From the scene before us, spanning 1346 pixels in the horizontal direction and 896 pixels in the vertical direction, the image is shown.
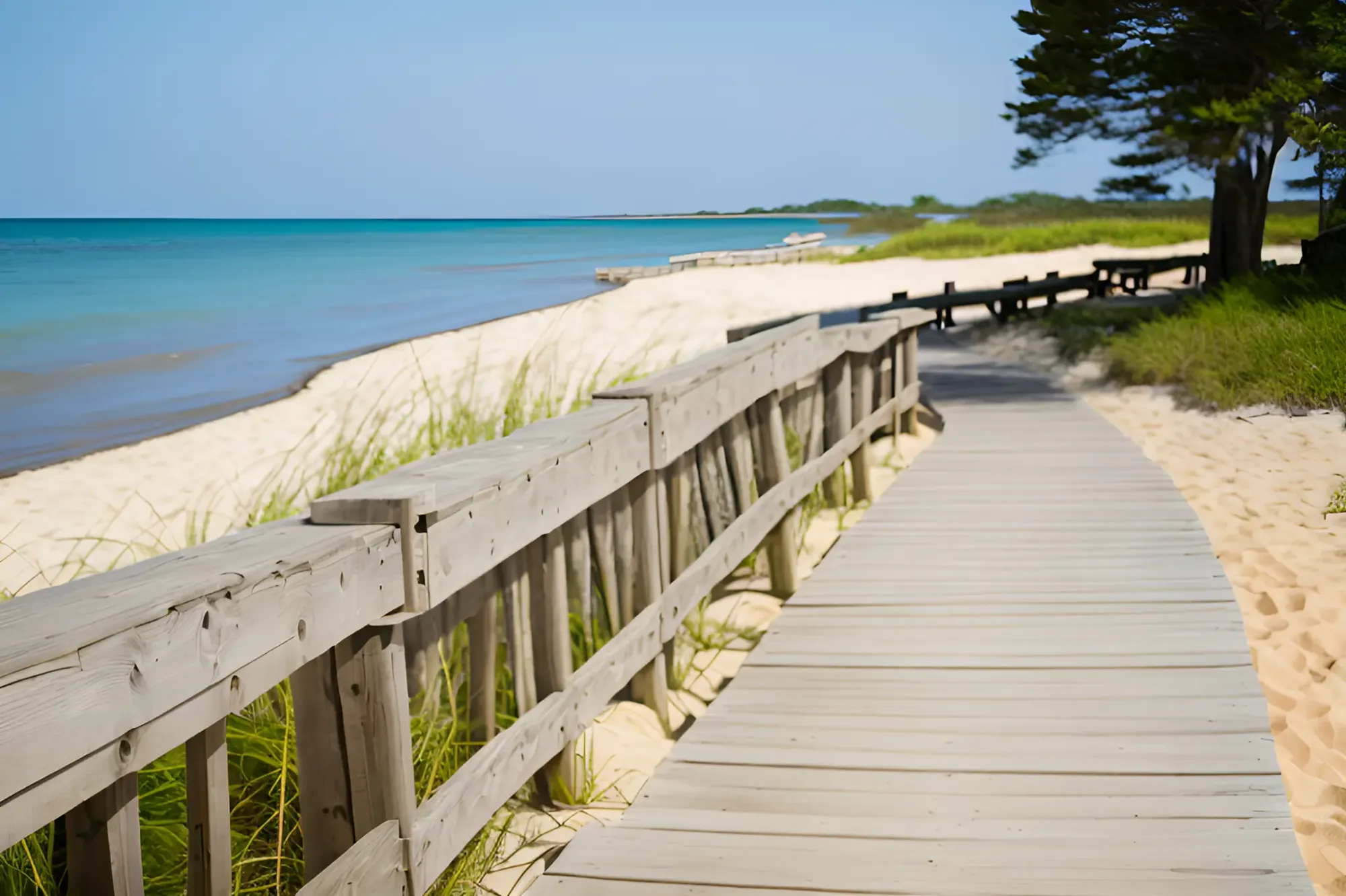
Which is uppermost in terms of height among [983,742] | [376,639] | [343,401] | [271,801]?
[376,639]

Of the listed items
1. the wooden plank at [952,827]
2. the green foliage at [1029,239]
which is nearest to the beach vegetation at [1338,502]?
the wooden plank at [952,827]

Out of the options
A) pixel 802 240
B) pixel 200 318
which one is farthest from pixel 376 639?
pixel 802 240

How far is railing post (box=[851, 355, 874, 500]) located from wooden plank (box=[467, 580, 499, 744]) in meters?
4.56

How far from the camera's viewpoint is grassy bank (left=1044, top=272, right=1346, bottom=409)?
9.93 metres

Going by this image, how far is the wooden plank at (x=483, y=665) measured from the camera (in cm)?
338

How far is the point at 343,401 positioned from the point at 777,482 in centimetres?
989

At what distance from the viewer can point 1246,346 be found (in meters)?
10.9

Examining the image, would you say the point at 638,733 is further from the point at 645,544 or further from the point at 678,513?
the point at 678,513

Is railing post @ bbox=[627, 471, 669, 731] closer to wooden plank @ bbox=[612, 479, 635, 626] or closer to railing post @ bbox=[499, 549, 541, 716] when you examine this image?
wooden plank @ bbox=[612, 479, 635, 626]

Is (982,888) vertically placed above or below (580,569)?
below

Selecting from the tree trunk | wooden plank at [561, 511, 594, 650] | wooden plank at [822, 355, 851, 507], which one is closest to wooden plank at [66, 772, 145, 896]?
wooden plank at [561, 511, 594, 650]

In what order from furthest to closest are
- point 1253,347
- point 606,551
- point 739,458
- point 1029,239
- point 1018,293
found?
1. point 1029,239
2. point 1018,293
3. point 1253,347
4. point 739,458
5. point 606,551

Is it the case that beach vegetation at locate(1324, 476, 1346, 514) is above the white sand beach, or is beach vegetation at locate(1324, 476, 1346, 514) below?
above

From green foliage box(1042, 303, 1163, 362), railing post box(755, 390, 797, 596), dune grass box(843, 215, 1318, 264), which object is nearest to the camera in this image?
railing post box(755, 390, 797, 596)
